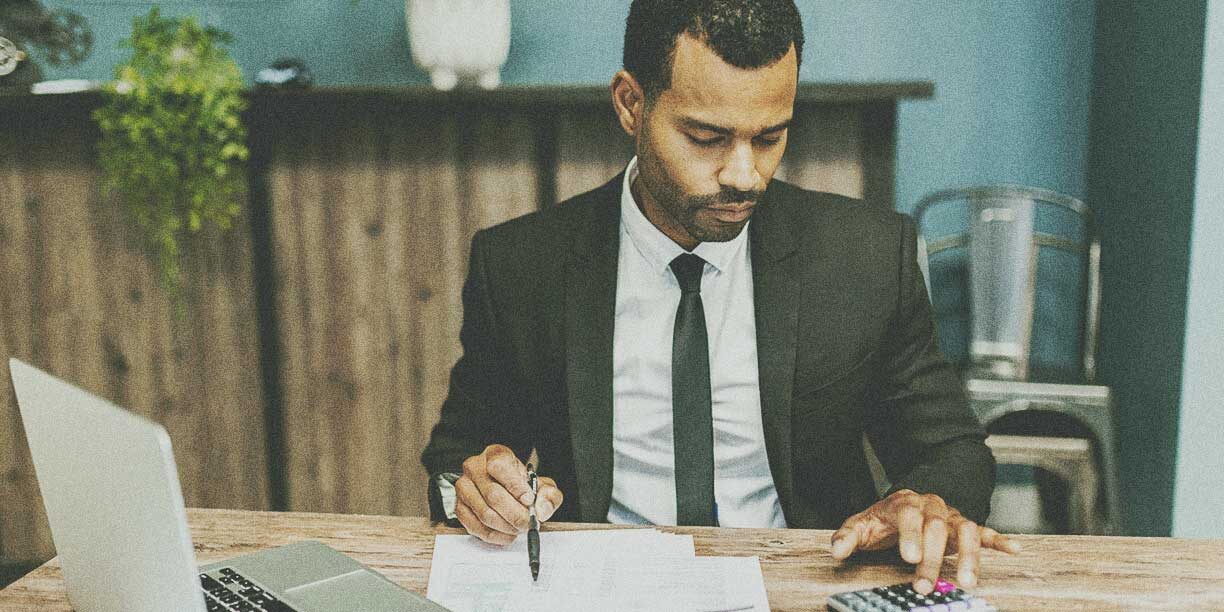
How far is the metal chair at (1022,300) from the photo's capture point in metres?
2.25

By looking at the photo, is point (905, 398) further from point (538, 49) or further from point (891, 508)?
point (538, 49)

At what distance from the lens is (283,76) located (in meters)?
2.47

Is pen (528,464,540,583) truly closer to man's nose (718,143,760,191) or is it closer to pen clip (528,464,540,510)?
pen clip (528,464,540,510)

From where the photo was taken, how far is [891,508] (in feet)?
3.64

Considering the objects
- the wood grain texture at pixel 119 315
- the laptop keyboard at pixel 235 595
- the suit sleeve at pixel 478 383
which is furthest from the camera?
the wood grain texture at pixel 119 315

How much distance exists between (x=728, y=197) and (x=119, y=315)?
190 cm

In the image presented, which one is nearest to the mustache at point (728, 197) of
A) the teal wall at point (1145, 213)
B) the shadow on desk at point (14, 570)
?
the teal wall at point (1145, 213)

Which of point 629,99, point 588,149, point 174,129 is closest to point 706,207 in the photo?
point 629,99

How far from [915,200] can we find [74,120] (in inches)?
87.0

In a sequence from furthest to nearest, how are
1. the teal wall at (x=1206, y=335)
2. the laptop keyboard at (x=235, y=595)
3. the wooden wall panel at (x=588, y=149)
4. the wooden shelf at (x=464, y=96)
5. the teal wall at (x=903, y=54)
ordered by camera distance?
1. the teal wall at (x=903, y=54)
2. the wooden wall panel at (x=588, y=149)
3. the wooden shelf at (x=464, y=96)
4. the teal wall at (x=1206, y=335)
5. the laptop keyboard at (x=235, y=595)

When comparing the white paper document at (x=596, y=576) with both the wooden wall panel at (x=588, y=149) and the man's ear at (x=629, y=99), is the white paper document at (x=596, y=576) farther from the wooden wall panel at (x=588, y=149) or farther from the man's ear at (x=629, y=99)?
the wooden wall panel at (x=588, y=149)

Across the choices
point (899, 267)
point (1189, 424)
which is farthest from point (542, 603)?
point (1189, 424)

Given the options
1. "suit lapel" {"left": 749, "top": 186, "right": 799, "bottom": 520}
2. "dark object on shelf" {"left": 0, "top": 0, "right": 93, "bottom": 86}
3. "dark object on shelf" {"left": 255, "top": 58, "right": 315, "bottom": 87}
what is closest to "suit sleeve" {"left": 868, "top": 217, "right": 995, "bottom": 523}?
"suit lapel" {"left": 749, "top": 186, "right": 799, "bottom": 520}

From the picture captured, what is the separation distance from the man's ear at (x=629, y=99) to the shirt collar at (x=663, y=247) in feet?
0.43
